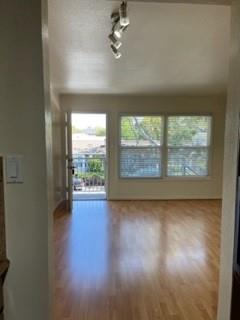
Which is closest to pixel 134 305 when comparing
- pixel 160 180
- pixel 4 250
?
pixel 4 250

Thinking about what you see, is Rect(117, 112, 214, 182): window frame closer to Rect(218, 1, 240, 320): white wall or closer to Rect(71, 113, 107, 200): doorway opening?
Rect(71, 113, 107, 200): doorway opening

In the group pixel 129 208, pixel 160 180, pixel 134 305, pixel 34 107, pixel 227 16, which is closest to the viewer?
pixel 34 107

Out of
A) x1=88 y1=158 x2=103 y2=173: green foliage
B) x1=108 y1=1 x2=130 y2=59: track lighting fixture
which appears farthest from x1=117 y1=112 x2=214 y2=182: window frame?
x1=108 y1=1 x2=130 y2=59: track lighting fixture

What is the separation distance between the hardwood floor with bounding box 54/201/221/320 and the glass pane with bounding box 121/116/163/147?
1819 millimetres

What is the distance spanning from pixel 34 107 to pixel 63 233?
3240 mm

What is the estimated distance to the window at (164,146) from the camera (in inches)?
249

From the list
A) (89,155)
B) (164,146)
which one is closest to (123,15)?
(164,146)

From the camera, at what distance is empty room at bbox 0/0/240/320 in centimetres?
121

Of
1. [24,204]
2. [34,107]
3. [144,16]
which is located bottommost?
[24,204]

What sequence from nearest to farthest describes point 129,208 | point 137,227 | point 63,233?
point 63,233
point 137,227
point 129,208

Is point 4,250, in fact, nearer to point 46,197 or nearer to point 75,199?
point 46,197

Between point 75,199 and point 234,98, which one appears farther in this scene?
point 75,199

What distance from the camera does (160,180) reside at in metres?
6.39

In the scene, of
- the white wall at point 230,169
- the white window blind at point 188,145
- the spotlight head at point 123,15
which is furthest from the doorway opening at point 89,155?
the white wall at point 230,169
